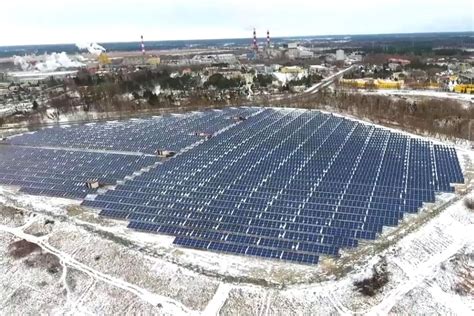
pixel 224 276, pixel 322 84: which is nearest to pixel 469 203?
pixel 224 276

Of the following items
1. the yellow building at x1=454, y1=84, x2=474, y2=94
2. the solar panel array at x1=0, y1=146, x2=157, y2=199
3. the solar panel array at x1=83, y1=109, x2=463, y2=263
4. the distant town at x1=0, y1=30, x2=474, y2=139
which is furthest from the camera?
the yellow building at x1=454, y1=84, x2=474, y2=94

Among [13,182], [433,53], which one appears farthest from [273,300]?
[433,53]

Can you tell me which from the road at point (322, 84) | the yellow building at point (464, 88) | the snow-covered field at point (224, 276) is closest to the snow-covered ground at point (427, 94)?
the yellow building at point (464, 88)

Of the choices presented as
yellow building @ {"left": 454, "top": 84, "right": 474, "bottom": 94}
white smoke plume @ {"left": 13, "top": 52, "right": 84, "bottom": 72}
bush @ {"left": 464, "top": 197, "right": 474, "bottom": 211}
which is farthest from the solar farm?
white smoke plume @ {"left": 13, "top": 52, "right": 84, "bottom": 72}

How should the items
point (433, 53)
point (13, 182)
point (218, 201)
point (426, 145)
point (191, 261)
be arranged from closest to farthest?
1. point (191, 261)
2. point (218, 201)
3. point (13, 182)
4. point (426, 145)
5. point (433, 53)

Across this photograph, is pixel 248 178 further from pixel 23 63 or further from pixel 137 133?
A: pixel 23 63

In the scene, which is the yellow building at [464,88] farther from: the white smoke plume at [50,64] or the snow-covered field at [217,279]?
the white smoke plume at [50,64]

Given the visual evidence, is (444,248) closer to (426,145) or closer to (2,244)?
(426,145)

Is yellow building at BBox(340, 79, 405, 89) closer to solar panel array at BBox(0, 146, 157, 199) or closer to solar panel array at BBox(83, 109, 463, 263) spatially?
solar panel array at BBox(83, 109, 463, 263)
